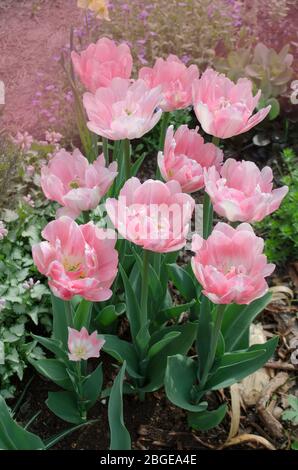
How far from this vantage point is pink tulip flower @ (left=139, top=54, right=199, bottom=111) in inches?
63.2

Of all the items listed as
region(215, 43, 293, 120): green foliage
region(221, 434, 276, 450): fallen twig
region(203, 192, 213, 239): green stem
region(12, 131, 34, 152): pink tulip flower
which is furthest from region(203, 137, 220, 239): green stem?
region(215, 43, 293, 120): green foliage

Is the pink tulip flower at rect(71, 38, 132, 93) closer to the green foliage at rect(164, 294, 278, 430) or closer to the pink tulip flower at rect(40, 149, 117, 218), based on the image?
the pink tulip flower at rect(40, 149, 117, 218)

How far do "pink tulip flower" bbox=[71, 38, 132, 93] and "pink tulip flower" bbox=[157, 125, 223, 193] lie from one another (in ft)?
0.84

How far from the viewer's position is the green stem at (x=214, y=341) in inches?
56.9

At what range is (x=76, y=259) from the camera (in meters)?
1.37

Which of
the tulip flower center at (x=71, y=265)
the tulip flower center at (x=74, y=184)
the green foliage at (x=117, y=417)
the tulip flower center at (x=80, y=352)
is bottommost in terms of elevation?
the green foliage at (x=117, y=417)

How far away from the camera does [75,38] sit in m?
3.44

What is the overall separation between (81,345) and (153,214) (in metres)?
0.37

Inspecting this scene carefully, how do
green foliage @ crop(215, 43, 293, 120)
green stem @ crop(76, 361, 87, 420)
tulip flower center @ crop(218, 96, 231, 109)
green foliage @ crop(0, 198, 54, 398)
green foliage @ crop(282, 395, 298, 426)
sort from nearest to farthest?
tulip flower center @ crop(218, 96, 231, 109)
green stem @ crop(76, 361, 87, 420)
green foliage @ crop(282, 395, 298, 426)
green foliage @ crop(0, 198, 54, 398)
green foliage @ crop(215, 43, 293, 120)

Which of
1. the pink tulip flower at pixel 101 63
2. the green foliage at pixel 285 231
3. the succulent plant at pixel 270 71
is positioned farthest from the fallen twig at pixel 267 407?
the succulent plant at pixel 270 71

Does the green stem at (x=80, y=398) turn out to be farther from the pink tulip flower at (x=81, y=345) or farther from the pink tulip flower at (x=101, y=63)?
the pink tulip flower at (x=101, y=63)

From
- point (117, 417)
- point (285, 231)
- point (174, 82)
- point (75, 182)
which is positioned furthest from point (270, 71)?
point (117, 417)

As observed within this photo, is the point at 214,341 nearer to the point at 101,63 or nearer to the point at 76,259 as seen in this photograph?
→ the point at 76,259
